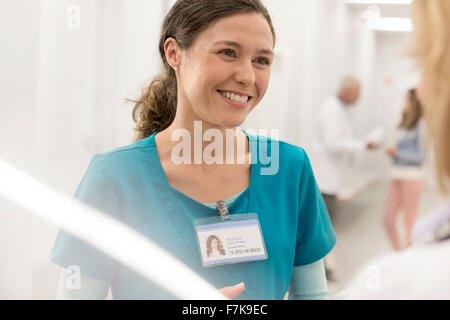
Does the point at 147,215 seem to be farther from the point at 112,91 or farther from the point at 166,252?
the point at 112,91

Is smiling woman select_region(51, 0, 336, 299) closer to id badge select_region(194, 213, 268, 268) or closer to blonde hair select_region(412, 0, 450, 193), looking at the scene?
id badge select_region(194, 213, 268, 268)

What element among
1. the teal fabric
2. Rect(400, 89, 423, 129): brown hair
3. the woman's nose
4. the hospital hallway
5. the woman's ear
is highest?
the woman's ear

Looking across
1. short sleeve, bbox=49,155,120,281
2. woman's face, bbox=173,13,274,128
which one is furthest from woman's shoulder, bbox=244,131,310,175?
short sleeve, bbox=49,155,120,281

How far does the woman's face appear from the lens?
67 cm

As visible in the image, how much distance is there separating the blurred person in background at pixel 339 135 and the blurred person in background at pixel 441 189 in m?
0.74

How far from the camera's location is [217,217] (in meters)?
0.70

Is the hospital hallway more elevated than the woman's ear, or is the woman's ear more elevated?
the woman's ear

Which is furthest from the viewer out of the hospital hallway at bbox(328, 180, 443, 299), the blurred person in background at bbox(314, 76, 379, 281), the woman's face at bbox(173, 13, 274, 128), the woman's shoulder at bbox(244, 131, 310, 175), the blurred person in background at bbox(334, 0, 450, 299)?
the blurred person in background at bbox(314, 76, 379, 281)

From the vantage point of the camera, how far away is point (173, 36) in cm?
71

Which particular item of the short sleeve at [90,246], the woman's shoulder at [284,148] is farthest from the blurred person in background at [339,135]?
the short sleeve at [90,246]

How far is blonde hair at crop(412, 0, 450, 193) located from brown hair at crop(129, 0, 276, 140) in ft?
0.86

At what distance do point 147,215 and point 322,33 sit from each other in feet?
2.97

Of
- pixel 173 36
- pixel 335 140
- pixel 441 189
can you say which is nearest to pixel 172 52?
pixel 173 36

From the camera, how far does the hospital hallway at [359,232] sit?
4.03ft
